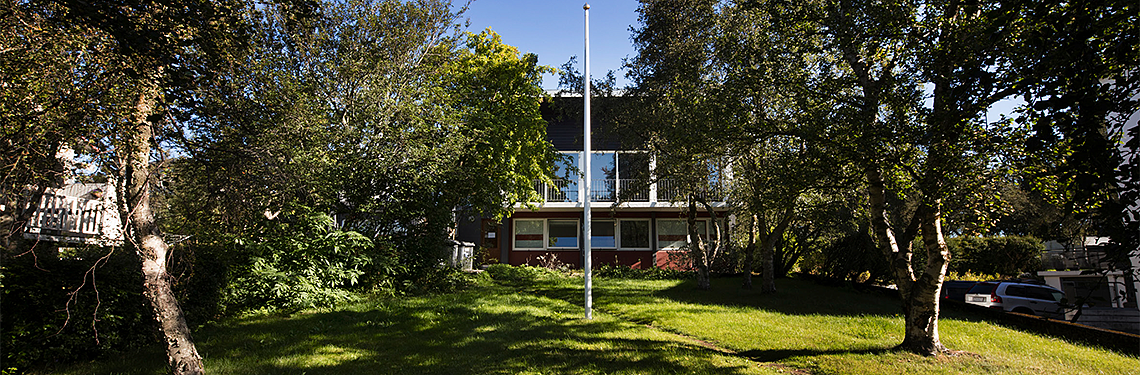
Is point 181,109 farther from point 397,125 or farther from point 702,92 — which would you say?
point 702,92

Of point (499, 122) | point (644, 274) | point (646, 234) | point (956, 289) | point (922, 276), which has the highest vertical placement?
point (499, 122)

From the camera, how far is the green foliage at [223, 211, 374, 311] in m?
9.92

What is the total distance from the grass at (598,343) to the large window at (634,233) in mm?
12670

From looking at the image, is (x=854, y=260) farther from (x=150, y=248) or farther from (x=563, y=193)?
(x=150, y=248)

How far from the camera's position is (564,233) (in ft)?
85.3

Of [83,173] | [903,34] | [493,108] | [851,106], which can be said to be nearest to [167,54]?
[83,173]

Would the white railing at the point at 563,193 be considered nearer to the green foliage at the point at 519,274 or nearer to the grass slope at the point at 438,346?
the green foliage at the point at 519,274

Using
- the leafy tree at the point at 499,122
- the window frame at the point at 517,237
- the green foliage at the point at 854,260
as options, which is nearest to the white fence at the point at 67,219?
the leafy tree at the point at 499,122

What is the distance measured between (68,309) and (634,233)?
70.9 ft

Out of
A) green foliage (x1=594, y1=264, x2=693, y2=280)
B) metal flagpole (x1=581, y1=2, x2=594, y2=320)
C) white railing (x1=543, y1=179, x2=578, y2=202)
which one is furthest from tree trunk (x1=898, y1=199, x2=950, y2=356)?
white railing (x1=543, y1=179, x2=578, y2=202)

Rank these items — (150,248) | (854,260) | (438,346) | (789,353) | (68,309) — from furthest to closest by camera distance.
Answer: (854,260), (789,353), (438,346), (68,309), (150,248)

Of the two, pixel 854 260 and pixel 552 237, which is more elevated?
pixel 552 237

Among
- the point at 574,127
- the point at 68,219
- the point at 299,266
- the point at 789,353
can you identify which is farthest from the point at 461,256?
the point at 789,353

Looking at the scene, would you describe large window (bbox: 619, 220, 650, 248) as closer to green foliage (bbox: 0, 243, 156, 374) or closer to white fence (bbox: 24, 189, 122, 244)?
white fence (bbox: 24, 189, 122, 244)
